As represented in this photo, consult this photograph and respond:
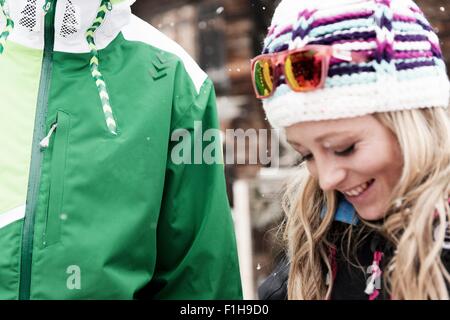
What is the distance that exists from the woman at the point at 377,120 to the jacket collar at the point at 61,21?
0.50 metres

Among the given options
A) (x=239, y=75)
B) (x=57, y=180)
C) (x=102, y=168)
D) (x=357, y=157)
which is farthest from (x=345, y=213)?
(x=239, y=75)

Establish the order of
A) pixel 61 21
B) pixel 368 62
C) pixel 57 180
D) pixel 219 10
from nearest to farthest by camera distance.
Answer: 1. pixel 368 62
2. pixel 57 180
3. pixel 61 21
4. pixel 219 10

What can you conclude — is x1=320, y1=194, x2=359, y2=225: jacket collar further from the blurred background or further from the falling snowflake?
the falling snowflake

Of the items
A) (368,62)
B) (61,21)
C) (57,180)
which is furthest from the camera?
(61,21)

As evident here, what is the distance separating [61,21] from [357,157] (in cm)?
86

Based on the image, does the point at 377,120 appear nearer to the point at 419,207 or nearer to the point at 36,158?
the point at 419,207

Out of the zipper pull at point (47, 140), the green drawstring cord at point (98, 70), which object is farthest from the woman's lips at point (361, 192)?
the zipper pull at point (47, 140)

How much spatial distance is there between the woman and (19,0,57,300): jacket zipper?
1.87 feet

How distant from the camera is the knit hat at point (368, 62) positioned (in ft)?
4.88

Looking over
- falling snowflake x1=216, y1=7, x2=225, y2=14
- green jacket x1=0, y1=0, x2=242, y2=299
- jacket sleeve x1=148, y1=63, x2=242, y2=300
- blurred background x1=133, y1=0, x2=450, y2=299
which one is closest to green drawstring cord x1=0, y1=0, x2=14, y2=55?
green jacket x1=0, y1=0, x2=242, y2=299

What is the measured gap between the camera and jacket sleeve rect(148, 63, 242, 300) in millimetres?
1776

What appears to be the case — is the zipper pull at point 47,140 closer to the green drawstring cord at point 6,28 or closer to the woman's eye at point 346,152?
the green drawstring cord at point 6,28

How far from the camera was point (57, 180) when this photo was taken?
164cm

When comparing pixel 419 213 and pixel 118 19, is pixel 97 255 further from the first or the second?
pixel 419 213
